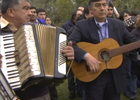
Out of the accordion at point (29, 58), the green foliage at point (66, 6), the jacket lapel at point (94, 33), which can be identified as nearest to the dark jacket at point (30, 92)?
the accordion at point (29, 58)

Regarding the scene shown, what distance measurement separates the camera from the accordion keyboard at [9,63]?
6.27 feet

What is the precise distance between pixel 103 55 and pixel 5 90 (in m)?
1.46

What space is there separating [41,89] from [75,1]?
53.9ft

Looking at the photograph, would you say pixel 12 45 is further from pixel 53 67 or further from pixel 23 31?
pixel 53 67

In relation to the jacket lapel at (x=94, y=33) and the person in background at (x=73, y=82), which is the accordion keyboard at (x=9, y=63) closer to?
the jacket lapel at (x=94, y=33)

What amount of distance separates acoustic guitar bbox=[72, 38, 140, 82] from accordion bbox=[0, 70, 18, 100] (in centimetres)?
123

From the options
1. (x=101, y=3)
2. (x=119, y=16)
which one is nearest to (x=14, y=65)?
(x=101, y=3)

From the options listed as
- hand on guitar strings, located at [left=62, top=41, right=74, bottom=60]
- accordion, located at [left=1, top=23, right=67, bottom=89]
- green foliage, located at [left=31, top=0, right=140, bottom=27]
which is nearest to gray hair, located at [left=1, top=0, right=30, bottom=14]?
accordion, located at [left=1, top=23, right=67, bottom=89]

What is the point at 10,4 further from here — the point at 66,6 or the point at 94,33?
the point at 66,6

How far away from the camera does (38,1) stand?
23.2m

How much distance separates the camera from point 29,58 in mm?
1925

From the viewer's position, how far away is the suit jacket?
9.21ft

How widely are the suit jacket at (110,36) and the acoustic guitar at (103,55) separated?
6 cm

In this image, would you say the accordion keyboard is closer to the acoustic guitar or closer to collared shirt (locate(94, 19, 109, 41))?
the acoustic guitar
